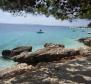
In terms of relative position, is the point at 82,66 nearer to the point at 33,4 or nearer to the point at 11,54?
the point at 33,4

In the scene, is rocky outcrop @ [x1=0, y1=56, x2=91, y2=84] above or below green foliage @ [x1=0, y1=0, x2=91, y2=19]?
below

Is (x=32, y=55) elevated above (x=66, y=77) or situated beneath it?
situated beneath

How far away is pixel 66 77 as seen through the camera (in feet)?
36.1

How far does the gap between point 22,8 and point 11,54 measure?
61.9 ft

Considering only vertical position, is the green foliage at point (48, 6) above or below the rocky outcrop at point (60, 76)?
above

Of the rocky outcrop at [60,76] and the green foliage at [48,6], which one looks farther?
the green foliage at [48,6]

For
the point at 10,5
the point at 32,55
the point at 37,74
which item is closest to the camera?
the point at 37,74

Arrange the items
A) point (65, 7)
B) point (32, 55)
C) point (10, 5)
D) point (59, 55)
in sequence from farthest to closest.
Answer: point (32, 55), point (59, 55), point (65, 7), point (10, 5)

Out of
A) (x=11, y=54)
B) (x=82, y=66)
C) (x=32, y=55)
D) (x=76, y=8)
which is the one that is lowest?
(x=11, y=54)

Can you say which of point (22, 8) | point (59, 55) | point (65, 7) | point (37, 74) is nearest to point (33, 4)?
point (22, 8)

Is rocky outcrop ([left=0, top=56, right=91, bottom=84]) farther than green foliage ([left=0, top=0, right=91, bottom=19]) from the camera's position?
No

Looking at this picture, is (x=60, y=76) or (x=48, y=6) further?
(x=48, y=6)

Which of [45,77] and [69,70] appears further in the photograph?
[69,70]

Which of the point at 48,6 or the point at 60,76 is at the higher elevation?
the point at 48,6
